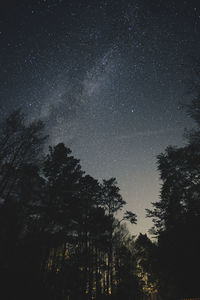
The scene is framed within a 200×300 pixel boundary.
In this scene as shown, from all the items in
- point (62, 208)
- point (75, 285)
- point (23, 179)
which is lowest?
point (75, 285)

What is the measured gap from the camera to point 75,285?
9.59 meters

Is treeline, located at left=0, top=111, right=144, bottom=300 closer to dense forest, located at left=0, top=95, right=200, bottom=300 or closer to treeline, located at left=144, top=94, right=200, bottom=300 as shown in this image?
dense forest, located at left=0, top=95, right=200, bottom=300

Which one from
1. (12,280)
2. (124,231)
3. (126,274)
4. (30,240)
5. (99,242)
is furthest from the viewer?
(124,231)

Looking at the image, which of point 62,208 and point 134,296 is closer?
point 62,208

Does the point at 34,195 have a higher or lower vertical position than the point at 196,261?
higher

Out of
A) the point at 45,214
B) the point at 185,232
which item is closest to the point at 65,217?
the point at 45,214

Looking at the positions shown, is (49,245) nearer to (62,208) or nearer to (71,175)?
(62,208)

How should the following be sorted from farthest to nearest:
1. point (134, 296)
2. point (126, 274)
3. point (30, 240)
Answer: point (126, 274) < point (134, 296) < point (30, 240)

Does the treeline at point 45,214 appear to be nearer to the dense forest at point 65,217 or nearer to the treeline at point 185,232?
the dense forest at point 65,217

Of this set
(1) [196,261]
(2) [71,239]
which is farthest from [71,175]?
(1) [196,261]

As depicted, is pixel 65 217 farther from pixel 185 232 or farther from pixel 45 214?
pixel 185 232

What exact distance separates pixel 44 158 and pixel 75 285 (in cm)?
1063

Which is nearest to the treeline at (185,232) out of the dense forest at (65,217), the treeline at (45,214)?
the dense forest at (65,217)

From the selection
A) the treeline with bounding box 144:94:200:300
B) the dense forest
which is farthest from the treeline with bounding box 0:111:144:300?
the treeline with bounding box 144:94:200:300
